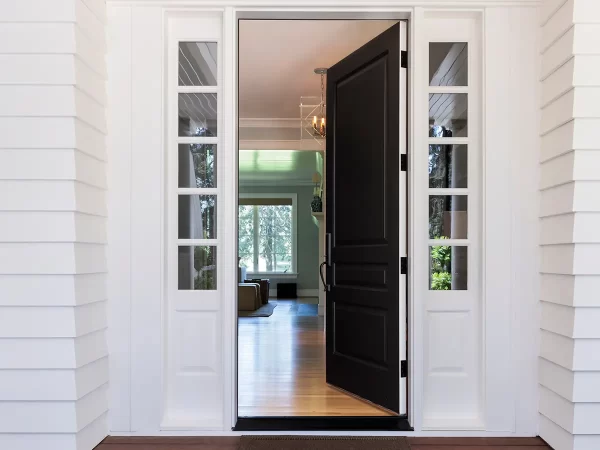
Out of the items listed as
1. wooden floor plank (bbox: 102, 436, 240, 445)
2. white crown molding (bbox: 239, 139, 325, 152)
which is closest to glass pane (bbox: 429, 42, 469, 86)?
wooden floor plank (bbox: 102, 436, 240, 445)

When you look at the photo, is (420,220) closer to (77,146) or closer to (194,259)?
(194,259)

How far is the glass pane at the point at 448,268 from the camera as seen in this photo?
337cm

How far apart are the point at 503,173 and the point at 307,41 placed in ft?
8.99

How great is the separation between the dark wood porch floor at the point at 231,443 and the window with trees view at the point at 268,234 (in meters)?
11.0

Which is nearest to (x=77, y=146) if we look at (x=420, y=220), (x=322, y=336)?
(x=420, y=220)

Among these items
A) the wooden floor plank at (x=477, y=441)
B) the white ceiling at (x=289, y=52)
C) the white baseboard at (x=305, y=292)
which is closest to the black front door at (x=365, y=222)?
the wooden floor plank at (x=477, y=441)

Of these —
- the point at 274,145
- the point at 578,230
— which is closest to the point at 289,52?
the point at 274,145

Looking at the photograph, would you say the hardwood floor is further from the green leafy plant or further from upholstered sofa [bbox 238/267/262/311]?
upholstered sofa [bbox 238/267/262/311]

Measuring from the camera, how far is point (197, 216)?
336 centimetres

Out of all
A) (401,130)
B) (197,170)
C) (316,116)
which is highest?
(316,116)

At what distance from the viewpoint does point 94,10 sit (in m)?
3.09

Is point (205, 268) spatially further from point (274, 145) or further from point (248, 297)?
point (248, 297)

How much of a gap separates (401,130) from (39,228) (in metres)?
2.13

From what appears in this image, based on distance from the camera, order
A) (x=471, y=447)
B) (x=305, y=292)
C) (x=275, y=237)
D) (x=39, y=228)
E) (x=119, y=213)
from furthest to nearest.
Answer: (x=275, y=237) < (x=305, y=292) < (x=119, y=213) < (x=471, y=447) < (x=39, y=228)
